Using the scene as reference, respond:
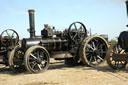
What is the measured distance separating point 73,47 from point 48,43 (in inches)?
50.2

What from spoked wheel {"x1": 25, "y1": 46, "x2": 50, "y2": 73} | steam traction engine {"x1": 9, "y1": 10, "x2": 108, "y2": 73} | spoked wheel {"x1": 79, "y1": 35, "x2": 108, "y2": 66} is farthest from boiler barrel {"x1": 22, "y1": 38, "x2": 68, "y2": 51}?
spoked wheel {"x1": 79, "y1": 35, "x2": 108, "y2": 66}

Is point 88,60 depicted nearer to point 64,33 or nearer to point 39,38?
point 64,33

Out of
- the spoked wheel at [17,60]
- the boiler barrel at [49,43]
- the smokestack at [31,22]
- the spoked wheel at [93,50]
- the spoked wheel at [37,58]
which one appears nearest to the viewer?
the spoked wheel at [37,58]

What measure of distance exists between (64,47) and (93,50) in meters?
1.37

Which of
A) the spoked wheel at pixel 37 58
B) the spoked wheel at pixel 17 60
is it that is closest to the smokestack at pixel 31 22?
the spoked wheel at pixel 17 60

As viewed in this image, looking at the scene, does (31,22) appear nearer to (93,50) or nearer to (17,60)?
(17,60)

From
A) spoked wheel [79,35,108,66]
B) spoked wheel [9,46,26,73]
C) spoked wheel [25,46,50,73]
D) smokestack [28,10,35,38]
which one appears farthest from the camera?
smokestack [28,10,35,38]

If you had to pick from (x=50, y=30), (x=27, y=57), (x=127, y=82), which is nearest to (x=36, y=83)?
(x=27, y=57)

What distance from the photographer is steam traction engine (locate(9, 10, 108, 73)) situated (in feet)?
27.3

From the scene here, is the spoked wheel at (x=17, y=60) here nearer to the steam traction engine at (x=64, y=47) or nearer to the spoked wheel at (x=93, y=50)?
the steam traction engine at (x=64, y=47)

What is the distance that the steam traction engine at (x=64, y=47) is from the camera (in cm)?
832

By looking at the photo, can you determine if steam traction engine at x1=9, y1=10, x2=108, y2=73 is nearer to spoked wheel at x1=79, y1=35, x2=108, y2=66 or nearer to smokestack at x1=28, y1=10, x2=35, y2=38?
spoked wheel at x1=79, y1=35, x2=108, y2=66

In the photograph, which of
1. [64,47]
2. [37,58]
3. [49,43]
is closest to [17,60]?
[37,58]

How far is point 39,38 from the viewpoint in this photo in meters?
8.75
